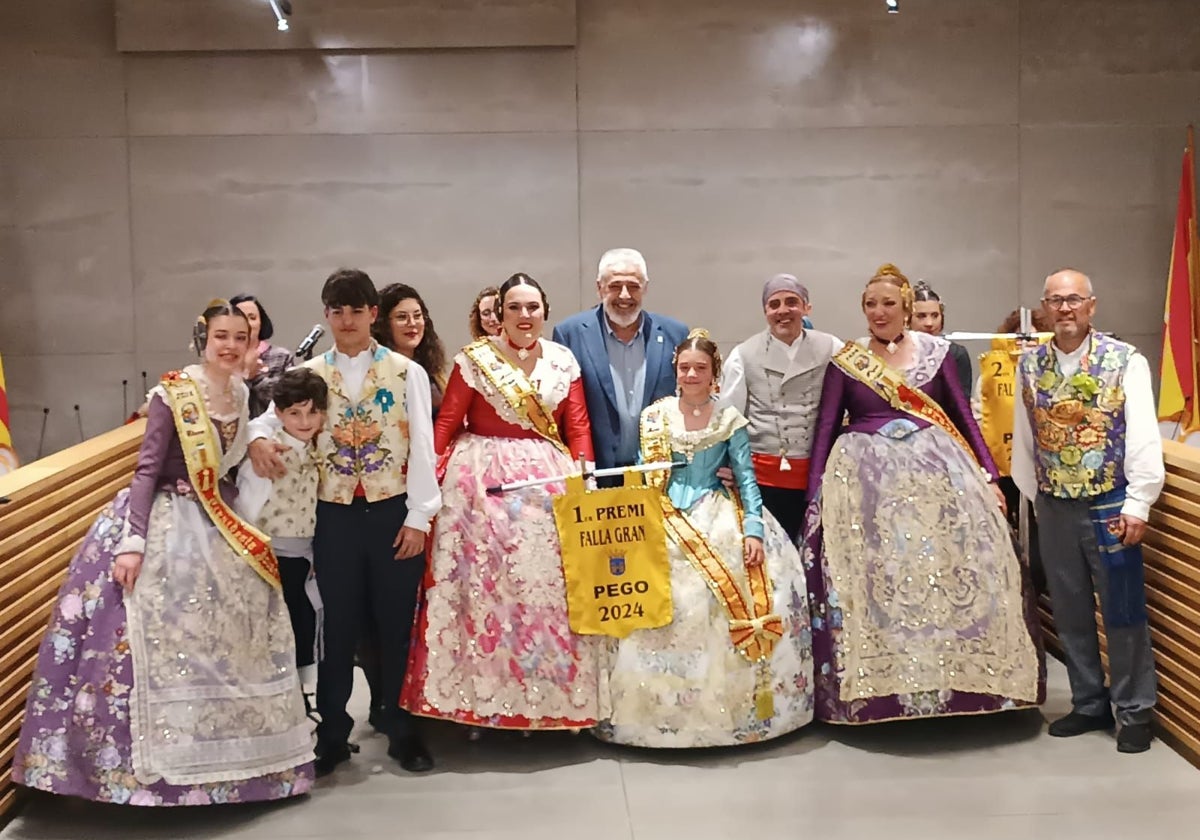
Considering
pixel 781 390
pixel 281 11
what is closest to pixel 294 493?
pixel 781 390

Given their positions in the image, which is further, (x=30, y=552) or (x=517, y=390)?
(x=517, y=390)

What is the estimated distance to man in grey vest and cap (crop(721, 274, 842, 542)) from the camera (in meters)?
4.43

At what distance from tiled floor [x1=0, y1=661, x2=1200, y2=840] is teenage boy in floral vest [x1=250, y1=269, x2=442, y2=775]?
471mm

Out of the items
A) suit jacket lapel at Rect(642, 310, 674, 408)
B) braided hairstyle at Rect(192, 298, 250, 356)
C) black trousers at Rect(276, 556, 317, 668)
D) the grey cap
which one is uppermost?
the grey cap

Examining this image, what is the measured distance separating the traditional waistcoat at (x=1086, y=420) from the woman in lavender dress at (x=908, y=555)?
211 millimetres

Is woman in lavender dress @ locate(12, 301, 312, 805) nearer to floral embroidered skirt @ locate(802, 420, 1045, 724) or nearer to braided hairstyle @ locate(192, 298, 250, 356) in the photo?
braided hairstyle @ locate(192, 298, 250, 356)

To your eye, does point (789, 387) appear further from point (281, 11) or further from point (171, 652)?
point (281, 11)

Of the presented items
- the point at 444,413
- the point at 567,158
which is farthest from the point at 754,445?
the point at 567,158

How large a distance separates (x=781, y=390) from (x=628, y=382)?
1.68ft

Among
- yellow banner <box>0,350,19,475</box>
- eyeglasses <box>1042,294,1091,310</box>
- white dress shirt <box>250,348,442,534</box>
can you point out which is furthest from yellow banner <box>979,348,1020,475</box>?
yellow banner <box>0,350,19,475</box>

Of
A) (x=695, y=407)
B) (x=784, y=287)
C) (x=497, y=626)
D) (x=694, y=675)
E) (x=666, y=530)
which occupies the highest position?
(x=784, y=287)

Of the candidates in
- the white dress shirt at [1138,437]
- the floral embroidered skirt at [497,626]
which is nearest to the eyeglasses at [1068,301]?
the white dress shirt at [1138,437]

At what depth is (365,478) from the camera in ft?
12.8

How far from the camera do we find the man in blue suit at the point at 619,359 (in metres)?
4.48
